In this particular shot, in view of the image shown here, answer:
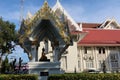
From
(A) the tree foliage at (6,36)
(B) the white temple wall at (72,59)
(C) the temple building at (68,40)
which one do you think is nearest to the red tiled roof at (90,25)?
(C) the temple building at (68,40)

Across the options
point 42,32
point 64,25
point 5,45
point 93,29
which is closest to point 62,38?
point 64,25

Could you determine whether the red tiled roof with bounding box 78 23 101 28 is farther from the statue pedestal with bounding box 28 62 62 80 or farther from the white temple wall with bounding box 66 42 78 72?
the statue pedestal with bounding box 28 62 62 80

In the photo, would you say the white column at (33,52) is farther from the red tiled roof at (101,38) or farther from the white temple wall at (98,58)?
the white temple wall at (98,58)

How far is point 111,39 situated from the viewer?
140 feet

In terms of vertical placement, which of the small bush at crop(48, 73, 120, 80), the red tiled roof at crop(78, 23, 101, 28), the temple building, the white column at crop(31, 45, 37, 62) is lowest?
the small bush at crop(48, 73, 120, 80)

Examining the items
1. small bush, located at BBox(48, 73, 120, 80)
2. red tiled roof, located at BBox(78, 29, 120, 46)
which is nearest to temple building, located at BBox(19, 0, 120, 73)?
red tiled roof, located at BBox(78, 29, 120, 46)

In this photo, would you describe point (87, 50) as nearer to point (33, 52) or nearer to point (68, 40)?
point (33, 52)

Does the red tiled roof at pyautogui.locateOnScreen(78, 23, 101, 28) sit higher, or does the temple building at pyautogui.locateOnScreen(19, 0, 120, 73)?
the red tiled roof at pyautogui.locateOnScreen(78, 23, 101, 28)

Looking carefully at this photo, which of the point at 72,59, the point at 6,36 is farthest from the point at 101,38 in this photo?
the point at 6,36

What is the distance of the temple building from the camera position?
1473cm

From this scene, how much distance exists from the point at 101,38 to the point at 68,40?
28.9 m

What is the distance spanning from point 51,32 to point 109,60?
28.5 metres

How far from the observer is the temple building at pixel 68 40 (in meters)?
14.7

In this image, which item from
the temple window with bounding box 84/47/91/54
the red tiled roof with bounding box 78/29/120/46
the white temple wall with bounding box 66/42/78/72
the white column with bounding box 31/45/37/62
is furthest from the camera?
the temple window with bounding box 84/47/91/54
